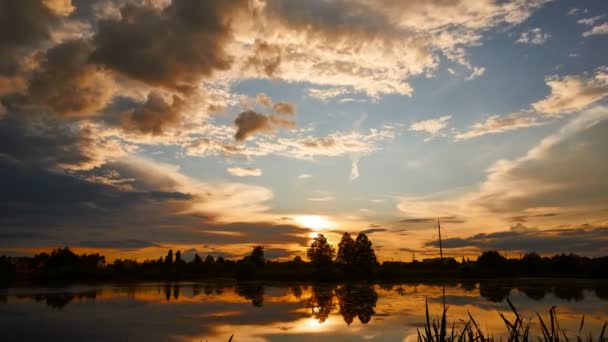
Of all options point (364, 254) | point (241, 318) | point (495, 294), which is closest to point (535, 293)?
point (495, 294)

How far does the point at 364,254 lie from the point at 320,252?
11.8 meters

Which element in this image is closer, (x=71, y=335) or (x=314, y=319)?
(x=71, y=335)

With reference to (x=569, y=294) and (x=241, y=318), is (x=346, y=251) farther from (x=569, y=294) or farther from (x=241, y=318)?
(x=241, y=318)

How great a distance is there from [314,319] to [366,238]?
70639 millimetres

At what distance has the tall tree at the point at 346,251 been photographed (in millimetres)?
89619

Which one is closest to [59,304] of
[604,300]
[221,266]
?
[604,300]

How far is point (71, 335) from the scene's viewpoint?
17.5 m

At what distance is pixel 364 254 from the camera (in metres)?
88.4

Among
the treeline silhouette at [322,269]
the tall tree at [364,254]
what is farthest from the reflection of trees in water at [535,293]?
the tall tree at [364,254]

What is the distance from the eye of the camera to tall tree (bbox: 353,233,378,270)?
87125mm

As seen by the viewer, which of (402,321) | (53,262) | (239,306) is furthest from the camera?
(53,262)

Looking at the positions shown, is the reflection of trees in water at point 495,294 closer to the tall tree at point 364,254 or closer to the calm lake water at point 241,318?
the calm lake water at point 241,318

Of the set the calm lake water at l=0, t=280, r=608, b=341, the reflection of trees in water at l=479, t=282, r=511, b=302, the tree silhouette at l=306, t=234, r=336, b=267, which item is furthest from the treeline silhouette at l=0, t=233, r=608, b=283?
the calm lake water at l=0, t=280, r=608, b=341

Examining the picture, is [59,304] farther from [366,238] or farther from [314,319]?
[366,238]
